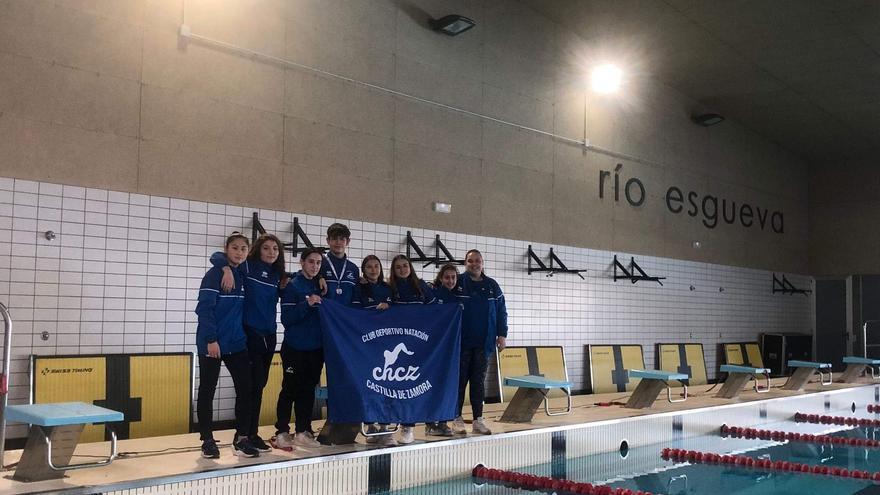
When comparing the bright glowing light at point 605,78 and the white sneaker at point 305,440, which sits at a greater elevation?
the bright glowing light at point 605,78

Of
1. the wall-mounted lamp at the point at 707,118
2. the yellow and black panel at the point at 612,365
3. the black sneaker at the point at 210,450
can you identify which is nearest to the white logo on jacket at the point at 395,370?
the black sneaker at the point at 210,450

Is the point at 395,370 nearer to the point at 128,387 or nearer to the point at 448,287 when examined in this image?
the point at 448,287

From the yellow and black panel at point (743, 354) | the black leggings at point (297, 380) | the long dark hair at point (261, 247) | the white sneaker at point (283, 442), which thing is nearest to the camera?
the long dark hair at point (261, 247)

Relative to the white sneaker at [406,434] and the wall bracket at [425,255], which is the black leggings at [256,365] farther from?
the wall bracket at [425,255]

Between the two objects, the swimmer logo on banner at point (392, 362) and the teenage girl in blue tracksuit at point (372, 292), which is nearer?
the swimmer logo on banner at point (392, 362)

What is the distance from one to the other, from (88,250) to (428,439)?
313 centimetres

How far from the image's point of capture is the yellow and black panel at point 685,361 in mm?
12031

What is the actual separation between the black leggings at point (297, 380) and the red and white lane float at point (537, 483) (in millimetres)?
1509

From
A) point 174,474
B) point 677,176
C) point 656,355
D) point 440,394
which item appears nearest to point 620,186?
point 677,176

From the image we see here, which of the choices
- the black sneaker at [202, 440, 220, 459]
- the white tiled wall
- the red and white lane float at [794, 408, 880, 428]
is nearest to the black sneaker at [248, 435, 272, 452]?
the black sneaker at [202, 440, 220, 459]

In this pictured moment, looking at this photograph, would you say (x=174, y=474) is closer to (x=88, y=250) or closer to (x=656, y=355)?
(x=88, y=250)

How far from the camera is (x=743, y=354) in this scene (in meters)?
13.8

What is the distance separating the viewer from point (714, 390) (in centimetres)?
1091

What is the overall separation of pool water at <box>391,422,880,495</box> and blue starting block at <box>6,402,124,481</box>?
2118 mm
